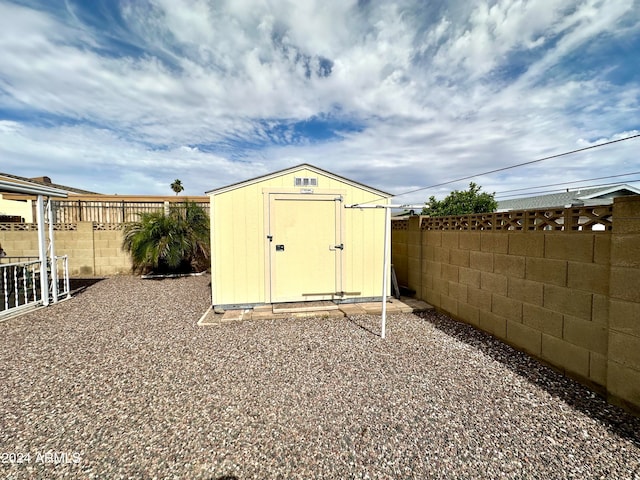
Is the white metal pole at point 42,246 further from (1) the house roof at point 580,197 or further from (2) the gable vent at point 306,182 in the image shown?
(1) the house roof at point 580,197

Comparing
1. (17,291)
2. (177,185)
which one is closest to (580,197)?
(17,291)

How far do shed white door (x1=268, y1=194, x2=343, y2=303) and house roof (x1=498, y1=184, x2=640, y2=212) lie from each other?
3.86 meters

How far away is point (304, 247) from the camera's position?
4.84m

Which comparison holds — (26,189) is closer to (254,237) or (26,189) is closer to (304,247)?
(254,237)

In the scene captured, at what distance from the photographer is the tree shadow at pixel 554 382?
1898 millimetres

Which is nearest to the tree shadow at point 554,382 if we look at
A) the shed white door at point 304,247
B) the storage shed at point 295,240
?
the storage shed at point 295,240

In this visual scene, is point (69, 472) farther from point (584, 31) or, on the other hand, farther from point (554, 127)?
point (554, 127)

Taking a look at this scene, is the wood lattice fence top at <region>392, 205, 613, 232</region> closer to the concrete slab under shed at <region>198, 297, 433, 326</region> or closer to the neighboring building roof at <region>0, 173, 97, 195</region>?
the concrete slab under shed at <region>198, 297, 433, 326</region>

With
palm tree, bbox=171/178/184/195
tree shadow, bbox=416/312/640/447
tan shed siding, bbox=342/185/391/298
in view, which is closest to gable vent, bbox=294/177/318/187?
tan shed siding, bbox=342/185/391/298

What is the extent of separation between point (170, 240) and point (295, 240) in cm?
444

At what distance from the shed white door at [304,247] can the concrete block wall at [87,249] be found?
607 centimetres

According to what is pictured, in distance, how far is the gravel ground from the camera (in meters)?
1.56

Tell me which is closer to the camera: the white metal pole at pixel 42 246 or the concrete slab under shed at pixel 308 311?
the concrete slab under shed at pixel 308 311

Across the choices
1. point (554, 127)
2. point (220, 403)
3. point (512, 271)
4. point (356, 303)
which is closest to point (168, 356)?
point (220, 403)
